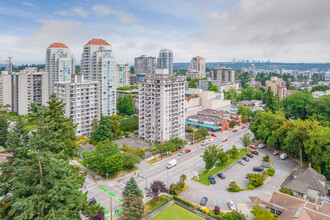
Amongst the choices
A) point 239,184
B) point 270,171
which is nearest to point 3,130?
point 239,184

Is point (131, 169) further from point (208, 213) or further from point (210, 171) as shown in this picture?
point (208, 213)

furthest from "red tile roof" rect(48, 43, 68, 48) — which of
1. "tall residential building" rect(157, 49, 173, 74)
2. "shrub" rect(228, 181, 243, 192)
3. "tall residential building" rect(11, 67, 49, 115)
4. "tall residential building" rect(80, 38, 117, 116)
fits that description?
"shrub" rect(228, 181, 243, 192)

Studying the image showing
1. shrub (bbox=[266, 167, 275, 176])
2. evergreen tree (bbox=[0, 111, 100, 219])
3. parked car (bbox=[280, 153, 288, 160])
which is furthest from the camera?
parked car (bbox=[280, 153, 288, 160])

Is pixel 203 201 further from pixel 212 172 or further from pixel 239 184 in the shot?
pixel 212 172

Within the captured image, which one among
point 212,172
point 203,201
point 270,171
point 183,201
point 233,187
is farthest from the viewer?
point 212,172

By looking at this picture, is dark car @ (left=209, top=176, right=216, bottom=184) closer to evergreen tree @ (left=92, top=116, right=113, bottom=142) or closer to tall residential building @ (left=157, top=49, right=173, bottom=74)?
evergreen tree @ (left=92, top=116, right=113, bottom=142)
